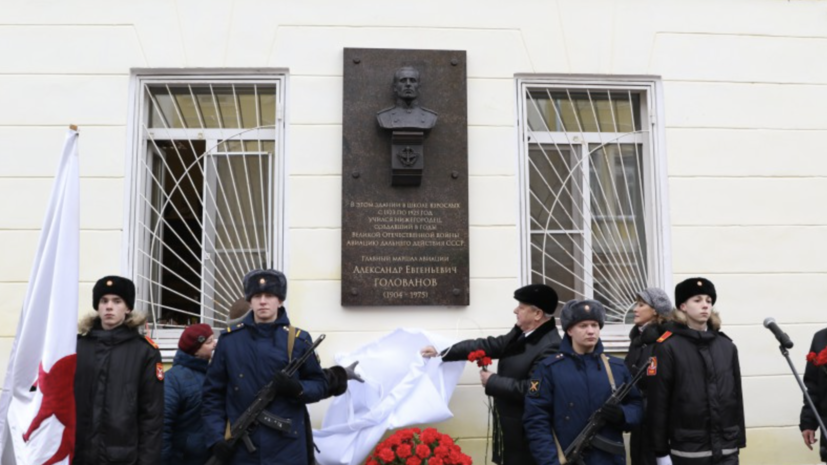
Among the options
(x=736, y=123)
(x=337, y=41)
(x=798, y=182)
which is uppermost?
(x=337, y=41)

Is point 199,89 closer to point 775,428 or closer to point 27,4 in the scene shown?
point 27,4

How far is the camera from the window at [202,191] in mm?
5199

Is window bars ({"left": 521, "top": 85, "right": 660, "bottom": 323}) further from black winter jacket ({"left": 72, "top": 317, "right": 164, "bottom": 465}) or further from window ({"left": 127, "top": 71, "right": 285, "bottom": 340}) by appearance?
black winter jacket ({"left": 72, "top": 317, "right": 164, "bottom": 465})

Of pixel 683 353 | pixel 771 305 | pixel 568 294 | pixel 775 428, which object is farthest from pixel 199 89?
pixel 775 428

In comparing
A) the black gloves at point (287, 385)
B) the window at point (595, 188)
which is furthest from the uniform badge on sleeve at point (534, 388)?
the window at point (595, 188)

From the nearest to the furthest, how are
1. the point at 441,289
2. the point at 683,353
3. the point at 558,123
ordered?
the point at 683,353
the point at 441,289
the point at 558,123

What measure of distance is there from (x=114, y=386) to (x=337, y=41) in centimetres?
253

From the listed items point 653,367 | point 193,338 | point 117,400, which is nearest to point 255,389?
point 193,338

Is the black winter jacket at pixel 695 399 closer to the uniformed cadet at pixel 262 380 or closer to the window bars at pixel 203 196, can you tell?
the uniformed cadet at pixel 262 380

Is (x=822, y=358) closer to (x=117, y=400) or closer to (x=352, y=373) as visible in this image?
(x=352, y=373)

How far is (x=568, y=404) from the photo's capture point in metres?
3.78

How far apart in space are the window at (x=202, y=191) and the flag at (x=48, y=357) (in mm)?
1451

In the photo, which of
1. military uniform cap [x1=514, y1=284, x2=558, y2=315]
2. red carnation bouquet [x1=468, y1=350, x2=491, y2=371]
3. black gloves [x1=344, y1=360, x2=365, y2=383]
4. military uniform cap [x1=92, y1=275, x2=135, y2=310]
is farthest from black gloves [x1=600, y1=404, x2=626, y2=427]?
military uniform cap [x1=92, y1=275, x2=135, y2=310]

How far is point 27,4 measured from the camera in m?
5.19
